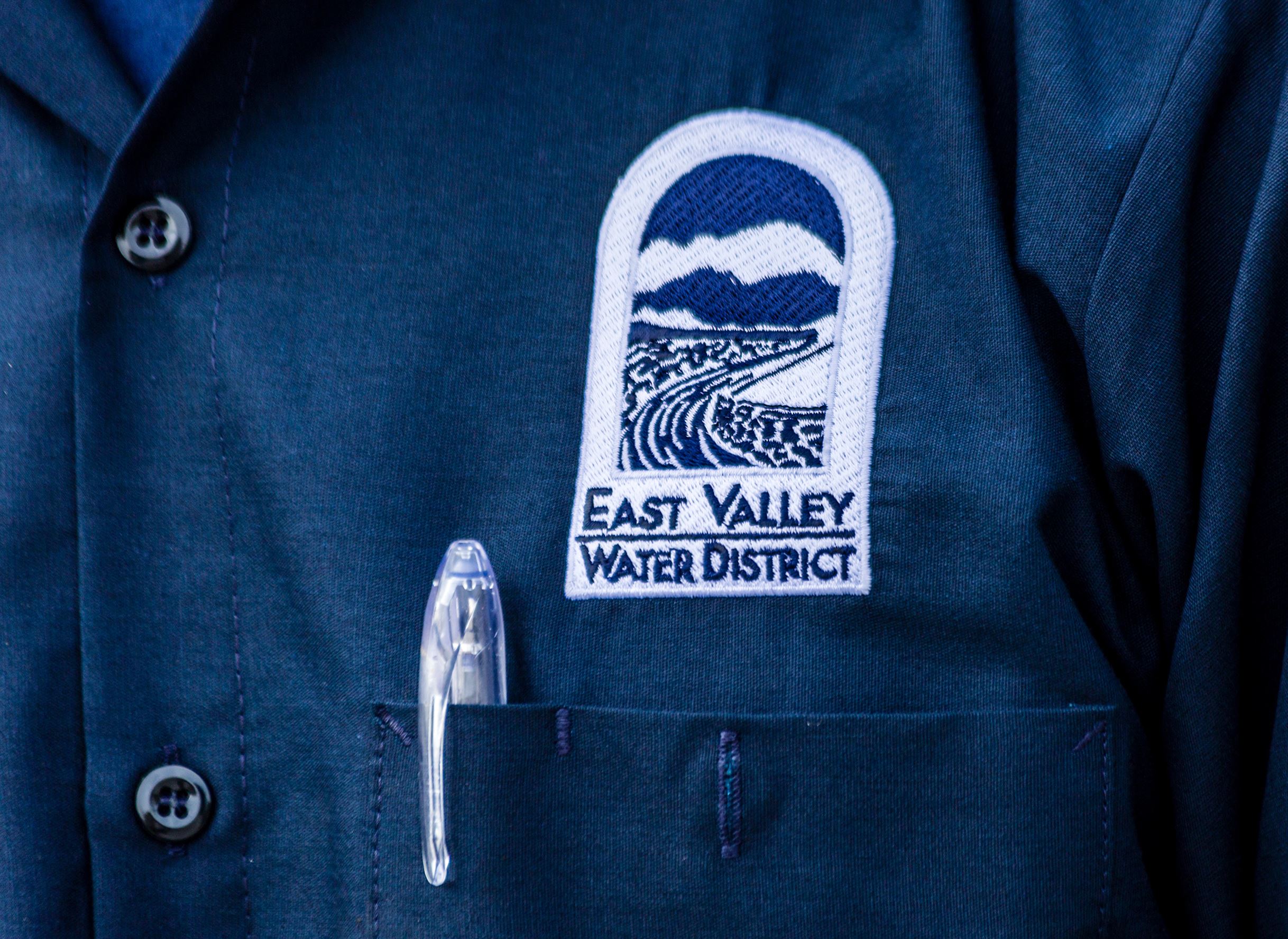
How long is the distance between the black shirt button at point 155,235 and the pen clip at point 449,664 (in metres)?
0.31

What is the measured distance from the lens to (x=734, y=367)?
2.56 ft

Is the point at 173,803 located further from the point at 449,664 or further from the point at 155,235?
the point at 155,235

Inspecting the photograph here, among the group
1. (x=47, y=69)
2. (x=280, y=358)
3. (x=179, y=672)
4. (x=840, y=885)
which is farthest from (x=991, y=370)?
(x=47, y=69)

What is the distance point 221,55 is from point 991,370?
2.00 ft

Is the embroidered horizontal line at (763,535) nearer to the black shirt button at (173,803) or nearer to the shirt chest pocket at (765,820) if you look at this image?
the shirt chest pocket at (765,820)

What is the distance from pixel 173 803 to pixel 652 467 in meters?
0.42

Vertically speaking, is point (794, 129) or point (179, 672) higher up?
point (794, 129)

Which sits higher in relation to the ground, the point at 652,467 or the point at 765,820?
the point at 652,467

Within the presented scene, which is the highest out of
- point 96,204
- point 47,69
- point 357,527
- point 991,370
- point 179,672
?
point 47,69

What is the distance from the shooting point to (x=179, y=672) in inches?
31.2

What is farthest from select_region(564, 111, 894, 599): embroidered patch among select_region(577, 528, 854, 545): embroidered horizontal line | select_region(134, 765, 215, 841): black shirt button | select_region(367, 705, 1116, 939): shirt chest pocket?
select_region(134, 765, 215, 841): black shirt button

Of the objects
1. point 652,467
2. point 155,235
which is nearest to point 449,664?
point 652,467

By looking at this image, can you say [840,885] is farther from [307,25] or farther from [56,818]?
[307,25]

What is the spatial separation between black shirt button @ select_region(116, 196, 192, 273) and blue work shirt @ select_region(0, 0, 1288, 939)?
14 mm
